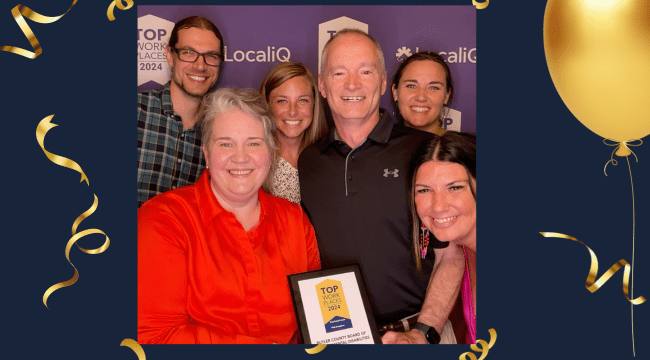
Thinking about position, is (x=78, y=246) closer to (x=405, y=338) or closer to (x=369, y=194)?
(x=369, y=194)

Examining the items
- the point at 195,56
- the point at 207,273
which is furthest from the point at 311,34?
the point at 207,273

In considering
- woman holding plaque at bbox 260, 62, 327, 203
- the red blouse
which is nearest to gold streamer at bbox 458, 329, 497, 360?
the red blouse

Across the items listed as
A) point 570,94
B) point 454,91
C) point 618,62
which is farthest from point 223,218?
point 618,62

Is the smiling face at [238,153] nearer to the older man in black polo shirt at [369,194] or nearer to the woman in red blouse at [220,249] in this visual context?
the woman in red blouse at [220,249]

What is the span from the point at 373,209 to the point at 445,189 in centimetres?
49

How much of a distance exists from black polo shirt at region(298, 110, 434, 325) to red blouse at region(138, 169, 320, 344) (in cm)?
32

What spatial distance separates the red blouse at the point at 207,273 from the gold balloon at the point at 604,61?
197 centimetres

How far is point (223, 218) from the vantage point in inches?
144

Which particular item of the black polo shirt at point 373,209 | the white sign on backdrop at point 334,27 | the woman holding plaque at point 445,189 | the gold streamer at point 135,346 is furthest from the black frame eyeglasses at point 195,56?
the gold streamer at point 135,346

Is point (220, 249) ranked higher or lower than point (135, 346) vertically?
higher

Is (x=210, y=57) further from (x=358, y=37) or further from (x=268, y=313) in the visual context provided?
(x=268, y=313)

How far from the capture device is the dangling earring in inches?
147

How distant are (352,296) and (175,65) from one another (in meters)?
1.93

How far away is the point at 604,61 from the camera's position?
3135 mm
